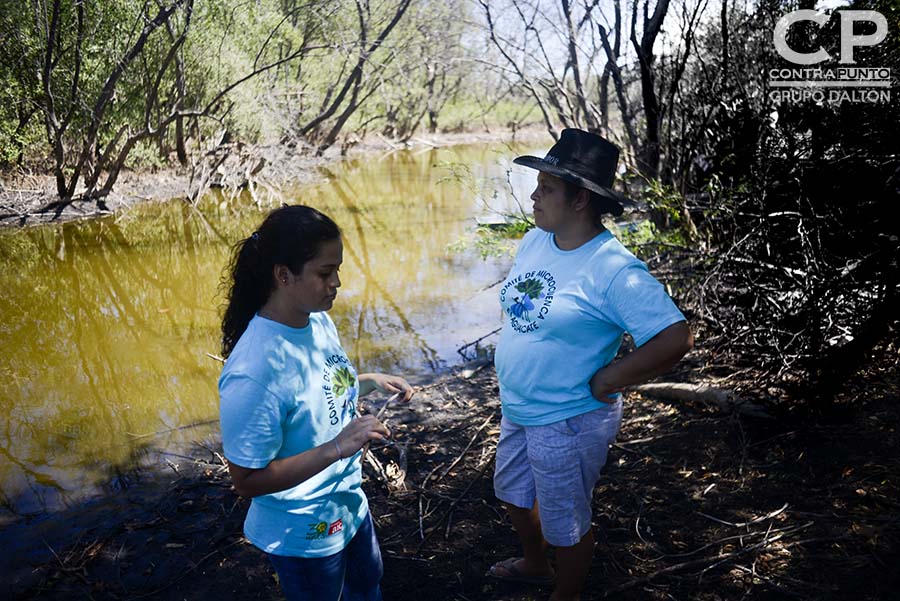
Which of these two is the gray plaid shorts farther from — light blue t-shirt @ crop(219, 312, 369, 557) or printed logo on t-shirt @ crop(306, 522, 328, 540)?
printed logo on t-shirt @ crop(306, 522, 328, 540)

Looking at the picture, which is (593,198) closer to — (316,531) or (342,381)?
(342,381)

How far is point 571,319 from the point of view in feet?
7.99

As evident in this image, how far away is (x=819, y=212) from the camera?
4098mm

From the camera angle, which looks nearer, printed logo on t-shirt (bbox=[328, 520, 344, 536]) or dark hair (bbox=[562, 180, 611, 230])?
printed logo on t-shirt (bbox=[328, 520, 344, 536])

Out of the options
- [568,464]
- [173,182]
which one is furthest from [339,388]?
[173,182]

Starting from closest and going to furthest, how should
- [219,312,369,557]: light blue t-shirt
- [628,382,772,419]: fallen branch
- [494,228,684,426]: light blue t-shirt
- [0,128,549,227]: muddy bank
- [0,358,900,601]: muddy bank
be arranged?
[219,312,369,557]: light blue t-shirt → [494,228,684,426]: light blue t-shirt → [0,358,900,601]: muddy bank → [628,382,772,419]: fallen branch → [0,128,549,227]: muddy bank

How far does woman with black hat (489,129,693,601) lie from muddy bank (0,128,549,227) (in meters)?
9.59

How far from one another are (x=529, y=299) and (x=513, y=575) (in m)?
1.31

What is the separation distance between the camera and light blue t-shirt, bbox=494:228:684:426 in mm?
2336

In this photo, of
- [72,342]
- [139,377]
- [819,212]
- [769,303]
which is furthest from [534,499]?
[72,342]

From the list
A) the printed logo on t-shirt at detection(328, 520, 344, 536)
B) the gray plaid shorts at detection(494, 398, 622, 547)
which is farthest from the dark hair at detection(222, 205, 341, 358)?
the gray plaid shorts at detection(494, 398, 622, 547)

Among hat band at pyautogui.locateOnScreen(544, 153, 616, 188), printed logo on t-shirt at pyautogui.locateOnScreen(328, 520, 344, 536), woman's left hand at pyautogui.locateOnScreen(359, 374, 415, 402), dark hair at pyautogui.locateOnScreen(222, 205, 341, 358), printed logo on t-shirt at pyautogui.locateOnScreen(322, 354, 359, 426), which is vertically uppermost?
hat band at pyautogui.locateOnScreen(544, 153, 616, 188)

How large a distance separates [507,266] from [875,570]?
722 cm

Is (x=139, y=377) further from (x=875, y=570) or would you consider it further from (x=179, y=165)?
(x=179, y=165)
